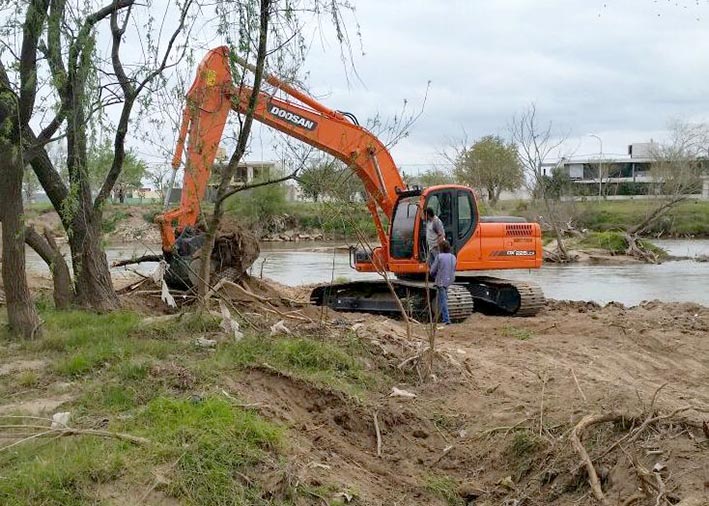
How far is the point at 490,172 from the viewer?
53.4 meters

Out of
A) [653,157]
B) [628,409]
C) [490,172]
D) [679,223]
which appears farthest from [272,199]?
[628,409]

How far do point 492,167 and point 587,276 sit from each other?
26361 millimetres

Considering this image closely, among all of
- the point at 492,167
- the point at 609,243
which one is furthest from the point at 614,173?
the point at 609,243


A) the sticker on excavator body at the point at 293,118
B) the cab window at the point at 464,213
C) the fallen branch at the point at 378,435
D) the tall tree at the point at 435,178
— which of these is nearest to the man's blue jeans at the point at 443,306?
the cab window at the point at 464,213

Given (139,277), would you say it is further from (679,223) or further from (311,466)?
(679,223)

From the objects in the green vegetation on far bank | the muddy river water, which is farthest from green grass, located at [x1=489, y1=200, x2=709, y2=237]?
the muddy river water

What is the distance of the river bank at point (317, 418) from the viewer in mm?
5070

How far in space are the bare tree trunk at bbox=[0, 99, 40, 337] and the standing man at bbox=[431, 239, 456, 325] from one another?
6.43m

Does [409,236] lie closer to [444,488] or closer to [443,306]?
[443,306]

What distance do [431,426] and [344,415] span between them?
2.66 ft

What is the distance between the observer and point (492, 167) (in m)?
53.7

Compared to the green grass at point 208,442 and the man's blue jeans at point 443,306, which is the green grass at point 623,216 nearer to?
the man's blue jeans at point 443,306

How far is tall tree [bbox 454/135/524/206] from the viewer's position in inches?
2061

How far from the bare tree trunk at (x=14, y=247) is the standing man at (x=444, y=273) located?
6425mm
